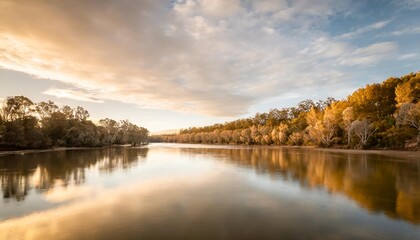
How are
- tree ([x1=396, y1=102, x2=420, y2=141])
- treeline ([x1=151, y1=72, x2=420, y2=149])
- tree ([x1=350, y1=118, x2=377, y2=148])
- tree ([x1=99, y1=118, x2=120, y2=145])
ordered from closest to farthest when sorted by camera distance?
1. tree ([x1=396, y1=102, x2=420, y2=141])
2. treeline ([x1=151, y1=72, x2=420, y2=149])
3. tree ([x1=350, y1=118, x2=377, y2=148])
4. tree ([x1=99, y1=118, x2=120, y2=145])

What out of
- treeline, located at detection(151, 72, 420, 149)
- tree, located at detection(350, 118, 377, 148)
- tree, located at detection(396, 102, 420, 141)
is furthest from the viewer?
tree, located at detection(350, 118, 377, 148)

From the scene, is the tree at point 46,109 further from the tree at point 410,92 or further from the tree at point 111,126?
the tree at point 410,92

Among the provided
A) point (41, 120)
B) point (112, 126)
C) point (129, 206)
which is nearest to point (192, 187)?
point (129, 206)

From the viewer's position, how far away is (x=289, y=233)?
9.95 m

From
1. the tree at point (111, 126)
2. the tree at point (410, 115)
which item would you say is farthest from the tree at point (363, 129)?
the tree at point (111, 126)

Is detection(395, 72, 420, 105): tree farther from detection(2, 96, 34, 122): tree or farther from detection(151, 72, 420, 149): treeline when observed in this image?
detection(2, 96, 34, 122): tree

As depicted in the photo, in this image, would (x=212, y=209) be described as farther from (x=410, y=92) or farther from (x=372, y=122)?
(x=372, y=122)

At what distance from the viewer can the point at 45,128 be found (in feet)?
260

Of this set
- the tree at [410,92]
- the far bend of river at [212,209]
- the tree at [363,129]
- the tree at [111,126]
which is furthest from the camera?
the tree at [111,126]

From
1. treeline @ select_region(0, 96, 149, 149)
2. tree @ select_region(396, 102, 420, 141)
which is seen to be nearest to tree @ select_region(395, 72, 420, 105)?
tree @ select_region(396, 102, 420, 141)

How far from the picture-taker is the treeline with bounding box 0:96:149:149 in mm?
59497

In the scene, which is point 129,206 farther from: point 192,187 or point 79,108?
point 79,108

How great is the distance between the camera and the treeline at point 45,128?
195 ft

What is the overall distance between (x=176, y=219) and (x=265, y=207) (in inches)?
195
